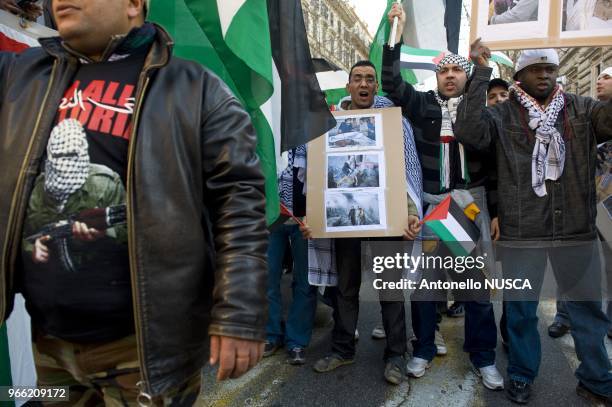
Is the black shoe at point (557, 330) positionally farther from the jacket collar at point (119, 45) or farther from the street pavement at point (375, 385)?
the jacket collar at point (119, 45)

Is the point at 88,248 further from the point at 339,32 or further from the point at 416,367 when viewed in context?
the point at 339,32

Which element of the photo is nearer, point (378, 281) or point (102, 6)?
point (102, 6)

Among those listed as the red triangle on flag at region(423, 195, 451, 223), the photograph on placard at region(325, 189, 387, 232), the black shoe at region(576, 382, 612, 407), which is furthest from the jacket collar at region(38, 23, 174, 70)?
the black shoe at region(576, 382, 612, 407)

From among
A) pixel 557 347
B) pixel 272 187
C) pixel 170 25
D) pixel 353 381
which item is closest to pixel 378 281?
pixel 353 381

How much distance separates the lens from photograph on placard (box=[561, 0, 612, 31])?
8.95ft

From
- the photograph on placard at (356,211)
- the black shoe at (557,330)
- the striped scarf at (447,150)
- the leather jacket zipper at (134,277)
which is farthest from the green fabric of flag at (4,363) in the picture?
the black shoe at (557,330)

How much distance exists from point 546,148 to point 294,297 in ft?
6.87

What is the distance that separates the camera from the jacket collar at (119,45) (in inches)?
54.3

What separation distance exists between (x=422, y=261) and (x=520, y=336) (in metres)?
0.79

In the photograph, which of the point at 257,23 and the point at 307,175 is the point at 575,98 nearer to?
the point at 307,175

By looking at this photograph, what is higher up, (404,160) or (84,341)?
(404,160)

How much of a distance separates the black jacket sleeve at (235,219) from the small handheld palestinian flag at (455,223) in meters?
1.95

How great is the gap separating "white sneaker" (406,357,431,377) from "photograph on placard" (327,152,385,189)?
1.28 meters

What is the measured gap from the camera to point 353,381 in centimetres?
313
